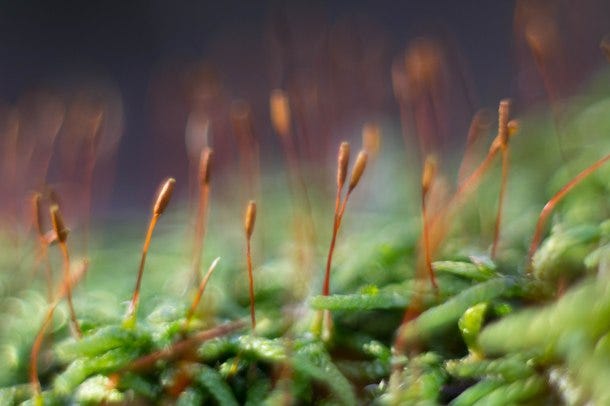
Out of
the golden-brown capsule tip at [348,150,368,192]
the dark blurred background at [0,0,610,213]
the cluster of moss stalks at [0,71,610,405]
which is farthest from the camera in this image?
the dark blurred background at [0,0,610,213]

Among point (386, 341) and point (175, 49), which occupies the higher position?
point (175, 49)

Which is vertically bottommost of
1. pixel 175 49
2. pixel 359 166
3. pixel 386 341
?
pixel 386 341

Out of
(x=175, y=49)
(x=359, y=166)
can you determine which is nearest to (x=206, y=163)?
(x=359, y=166)

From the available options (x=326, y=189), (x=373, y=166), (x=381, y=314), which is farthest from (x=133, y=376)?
(x=373, y=166)

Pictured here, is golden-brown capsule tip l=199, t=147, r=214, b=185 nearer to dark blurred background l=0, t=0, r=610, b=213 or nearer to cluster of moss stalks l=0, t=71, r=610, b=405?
cluster of moss stalks l=0, t=71, r=610, b=405

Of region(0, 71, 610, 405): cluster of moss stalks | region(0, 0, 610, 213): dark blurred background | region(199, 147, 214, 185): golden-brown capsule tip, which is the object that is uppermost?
region(0, 0, 610, 213): dark blurred background

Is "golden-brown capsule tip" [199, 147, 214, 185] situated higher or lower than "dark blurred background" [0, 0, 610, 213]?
lower

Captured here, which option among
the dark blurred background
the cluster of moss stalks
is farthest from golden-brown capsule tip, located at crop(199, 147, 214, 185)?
the dark blurred background

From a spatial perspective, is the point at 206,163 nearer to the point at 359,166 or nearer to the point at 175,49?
the point at 359,166

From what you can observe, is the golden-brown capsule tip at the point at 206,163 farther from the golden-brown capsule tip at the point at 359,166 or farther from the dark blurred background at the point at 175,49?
the dark blurred background at the point at 175,49

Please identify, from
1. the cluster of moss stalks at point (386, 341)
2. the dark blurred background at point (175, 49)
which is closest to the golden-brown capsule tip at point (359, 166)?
the cluster of moss stalks at point (386, 341)
